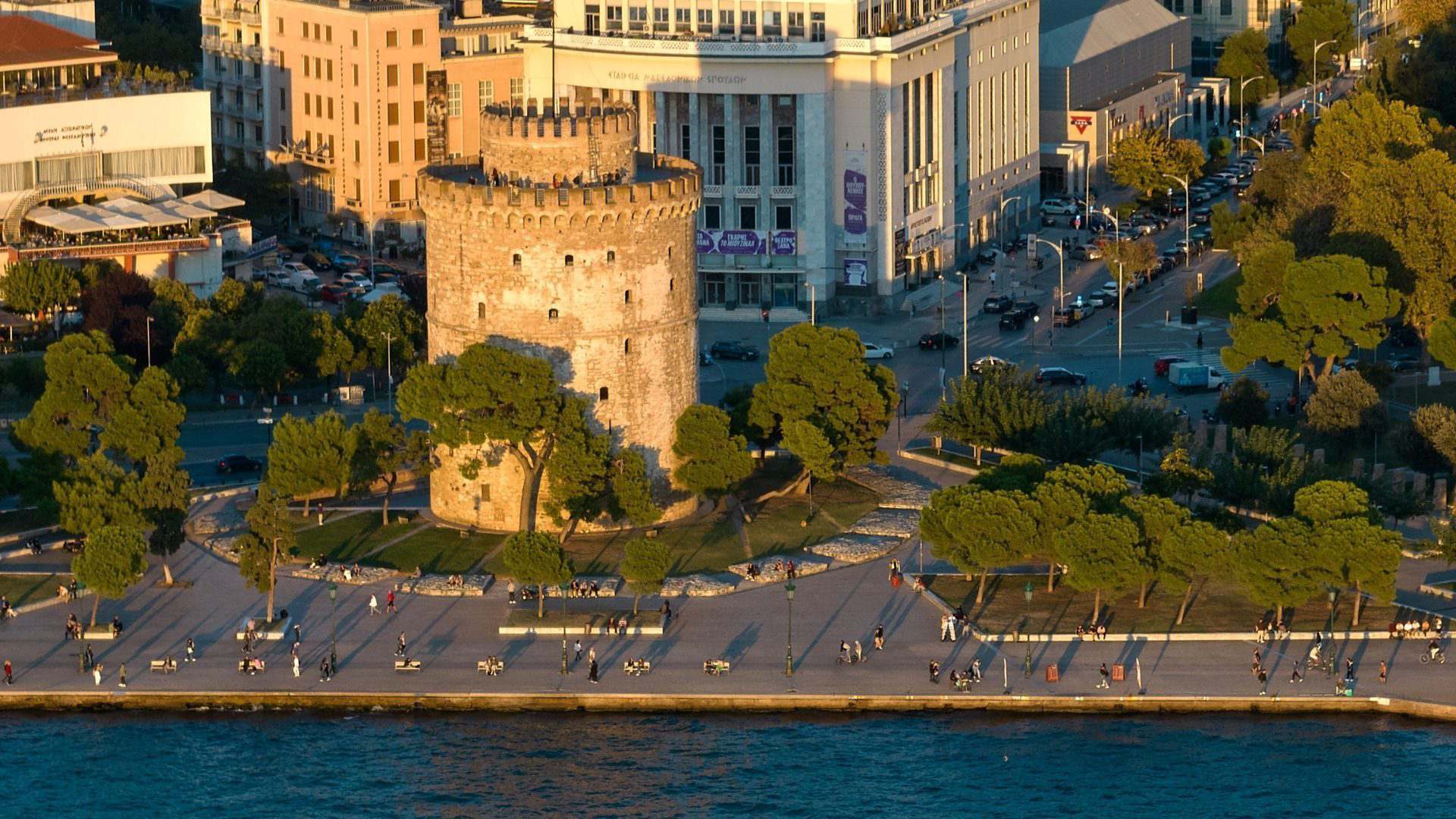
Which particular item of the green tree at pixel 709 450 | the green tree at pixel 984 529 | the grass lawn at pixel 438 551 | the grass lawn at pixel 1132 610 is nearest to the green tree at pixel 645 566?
the grass lawn at pixel 438 551

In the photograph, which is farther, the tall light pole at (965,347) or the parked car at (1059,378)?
the parked car at (1059,378)

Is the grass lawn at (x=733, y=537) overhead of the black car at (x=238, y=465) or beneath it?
beneath

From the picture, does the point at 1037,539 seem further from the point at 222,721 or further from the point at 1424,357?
the point at 1424,357

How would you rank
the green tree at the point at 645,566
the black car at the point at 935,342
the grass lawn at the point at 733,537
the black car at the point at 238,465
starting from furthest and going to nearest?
1. the black car at the point at 935,342
2. the black car at the point at 238,465
3. the grass lawn at the point at 733,537
4. the green tree at the point at 645,566

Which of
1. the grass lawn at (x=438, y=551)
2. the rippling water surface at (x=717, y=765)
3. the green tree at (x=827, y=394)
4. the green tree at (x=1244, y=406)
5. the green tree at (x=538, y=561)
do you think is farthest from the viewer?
the green tree at (x=1244, y=406)

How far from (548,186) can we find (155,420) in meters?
21.1

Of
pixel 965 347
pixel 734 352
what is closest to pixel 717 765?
pixel 965 347

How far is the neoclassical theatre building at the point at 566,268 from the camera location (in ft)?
481

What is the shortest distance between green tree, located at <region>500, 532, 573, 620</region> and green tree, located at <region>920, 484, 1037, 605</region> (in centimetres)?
1590

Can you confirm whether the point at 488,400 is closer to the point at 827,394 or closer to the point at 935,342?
the point at 827,394

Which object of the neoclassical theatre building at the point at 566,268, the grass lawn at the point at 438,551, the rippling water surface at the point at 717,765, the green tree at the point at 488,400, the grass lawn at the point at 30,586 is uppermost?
the neoclassical theatre building at the point at 566,268

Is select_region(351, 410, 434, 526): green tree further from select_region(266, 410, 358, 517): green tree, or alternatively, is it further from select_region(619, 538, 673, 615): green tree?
select_region(619, 538, 673, 615): green tree

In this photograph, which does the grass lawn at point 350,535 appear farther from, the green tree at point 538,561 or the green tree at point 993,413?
the green tree at point 993,413

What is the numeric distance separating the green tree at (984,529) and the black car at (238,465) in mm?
38203
